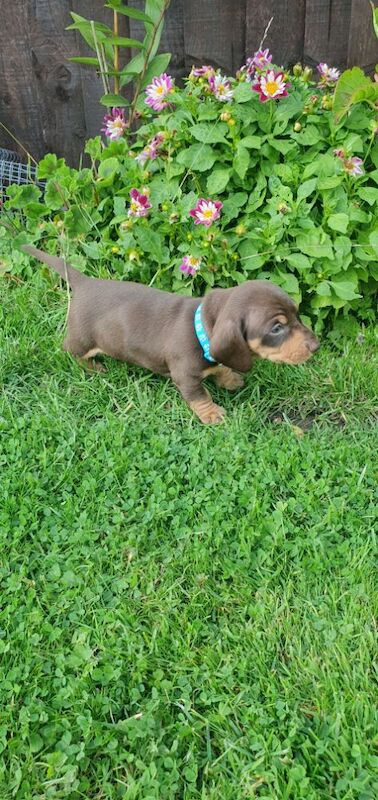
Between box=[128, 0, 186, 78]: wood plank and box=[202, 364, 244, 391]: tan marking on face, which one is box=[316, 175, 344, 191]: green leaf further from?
box=[128, 0, 186, 78]: wood plank

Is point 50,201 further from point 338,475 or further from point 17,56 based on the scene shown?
point 338,475

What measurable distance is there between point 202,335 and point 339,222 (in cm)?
105

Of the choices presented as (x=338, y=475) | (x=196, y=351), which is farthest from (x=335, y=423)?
(x=196, y=351)

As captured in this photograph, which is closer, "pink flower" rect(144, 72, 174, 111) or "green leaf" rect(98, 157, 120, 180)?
"pink flower" rect(144, 72, 174, 111)

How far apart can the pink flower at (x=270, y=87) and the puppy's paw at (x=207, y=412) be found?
1.71 meters

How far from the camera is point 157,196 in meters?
3.99

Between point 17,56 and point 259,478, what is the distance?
3.79 meters

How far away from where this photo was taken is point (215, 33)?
465 cm

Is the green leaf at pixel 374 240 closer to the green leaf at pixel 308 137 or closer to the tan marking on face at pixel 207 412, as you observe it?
the green leaf at pixel 308 137

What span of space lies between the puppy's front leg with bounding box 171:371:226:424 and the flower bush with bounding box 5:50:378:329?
28.6 inches

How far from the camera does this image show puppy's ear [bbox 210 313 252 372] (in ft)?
10.0

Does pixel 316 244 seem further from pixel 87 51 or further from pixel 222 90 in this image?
pixel 87 51

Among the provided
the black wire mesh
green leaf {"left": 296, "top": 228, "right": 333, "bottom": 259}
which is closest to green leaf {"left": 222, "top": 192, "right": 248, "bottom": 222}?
green leaf {"left": 296, "top": 228, "right": 333, "bottom": 259}

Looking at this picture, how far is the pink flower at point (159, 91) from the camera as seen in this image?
3938 millimetres
